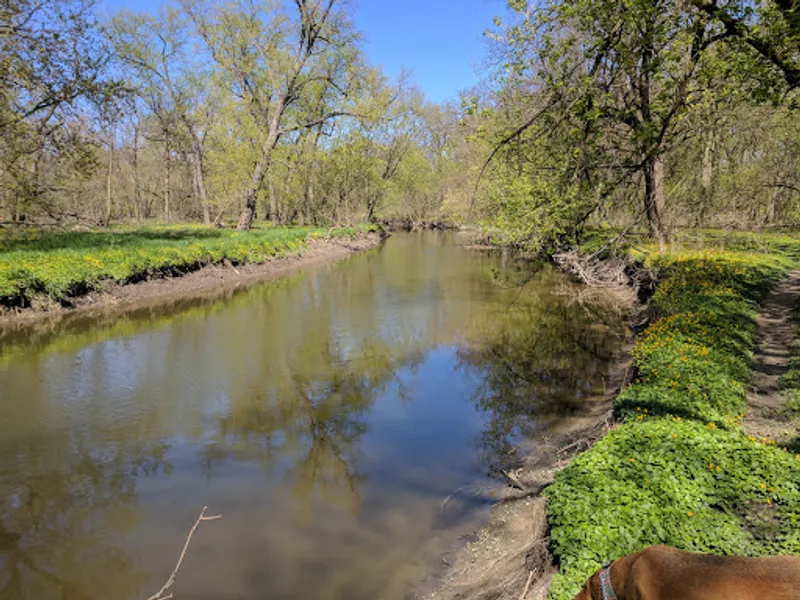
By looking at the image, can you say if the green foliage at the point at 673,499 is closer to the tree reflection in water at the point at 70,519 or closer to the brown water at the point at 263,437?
the brown water at the point at 263,437

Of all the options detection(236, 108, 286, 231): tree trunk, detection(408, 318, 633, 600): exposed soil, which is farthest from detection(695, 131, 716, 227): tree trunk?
detection(236, 108, 286, 231): tree trunk

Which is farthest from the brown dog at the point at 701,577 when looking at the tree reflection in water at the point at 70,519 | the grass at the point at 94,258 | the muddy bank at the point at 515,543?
the grass at the point at 94,258

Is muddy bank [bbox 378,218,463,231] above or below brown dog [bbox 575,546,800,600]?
above

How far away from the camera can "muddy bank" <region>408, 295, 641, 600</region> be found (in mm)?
4266

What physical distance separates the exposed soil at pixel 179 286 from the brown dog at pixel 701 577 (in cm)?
1591

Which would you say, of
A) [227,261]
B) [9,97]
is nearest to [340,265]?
[227,261]

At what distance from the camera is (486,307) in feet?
58.6

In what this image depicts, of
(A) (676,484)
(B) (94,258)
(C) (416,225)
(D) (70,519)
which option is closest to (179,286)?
(B) (94,258)

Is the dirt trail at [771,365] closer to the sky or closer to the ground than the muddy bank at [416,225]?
closer to the ground

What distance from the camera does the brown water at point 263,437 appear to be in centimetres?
508

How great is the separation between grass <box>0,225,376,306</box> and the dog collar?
15734mm

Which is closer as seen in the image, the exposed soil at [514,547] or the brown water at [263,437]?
the exposed soil at [514,547]

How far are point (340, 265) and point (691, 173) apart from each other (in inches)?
714

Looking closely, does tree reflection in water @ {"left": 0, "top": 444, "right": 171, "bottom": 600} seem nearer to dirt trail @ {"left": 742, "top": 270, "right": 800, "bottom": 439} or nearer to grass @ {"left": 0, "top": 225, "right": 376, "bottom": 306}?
dirt trail @ {"left": 742, "top": 270, "right": 800, "bottom": 439}
